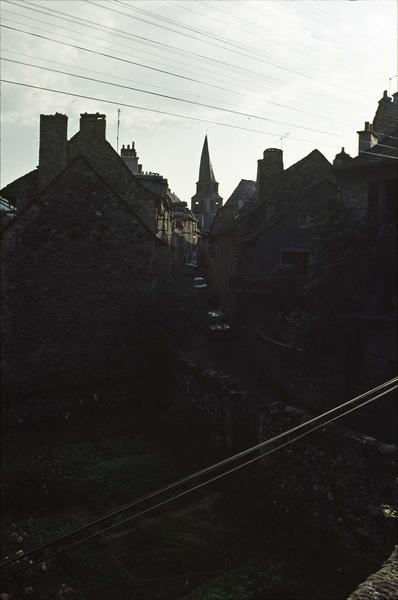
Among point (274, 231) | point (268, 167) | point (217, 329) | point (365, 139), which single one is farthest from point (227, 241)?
point (365, 139)

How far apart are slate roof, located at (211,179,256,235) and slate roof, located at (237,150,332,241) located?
5519mm

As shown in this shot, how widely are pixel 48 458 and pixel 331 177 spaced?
2370cm

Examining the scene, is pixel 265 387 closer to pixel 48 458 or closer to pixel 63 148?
pixel 48 458

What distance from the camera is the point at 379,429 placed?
1722 cm

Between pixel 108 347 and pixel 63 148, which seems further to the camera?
pixel 63 148

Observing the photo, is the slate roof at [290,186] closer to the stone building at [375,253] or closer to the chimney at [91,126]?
the stone building at [375,253]

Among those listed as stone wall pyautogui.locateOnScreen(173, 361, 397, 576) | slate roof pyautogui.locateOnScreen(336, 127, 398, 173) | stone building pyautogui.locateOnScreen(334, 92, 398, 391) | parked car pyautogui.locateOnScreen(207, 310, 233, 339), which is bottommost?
stone wall pyautogui.locateOnScreen(173, 361, 397, 576)

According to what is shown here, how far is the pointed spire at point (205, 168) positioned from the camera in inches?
4793

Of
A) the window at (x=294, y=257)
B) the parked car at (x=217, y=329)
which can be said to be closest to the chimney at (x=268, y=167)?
the window at (x=294, y=257)

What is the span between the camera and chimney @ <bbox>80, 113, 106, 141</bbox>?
25703 millimetres

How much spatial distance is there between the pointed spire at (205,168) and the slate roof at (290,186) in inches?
3527

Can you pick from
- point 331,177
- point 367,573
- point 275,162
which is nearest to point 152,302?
point 367,573

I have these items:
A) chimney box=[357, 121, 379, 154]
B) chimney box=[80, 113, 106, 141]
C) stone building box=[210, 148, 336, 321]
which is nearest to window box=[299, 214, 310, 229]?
stone building box=[210, 148, 336, 321]

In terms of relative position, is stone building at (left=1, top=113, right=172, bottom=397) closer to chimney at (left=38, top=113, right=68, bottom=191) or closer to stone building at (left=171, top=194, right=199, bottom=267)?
chimney at (left=38, top=113, right=68, bottom=191)
